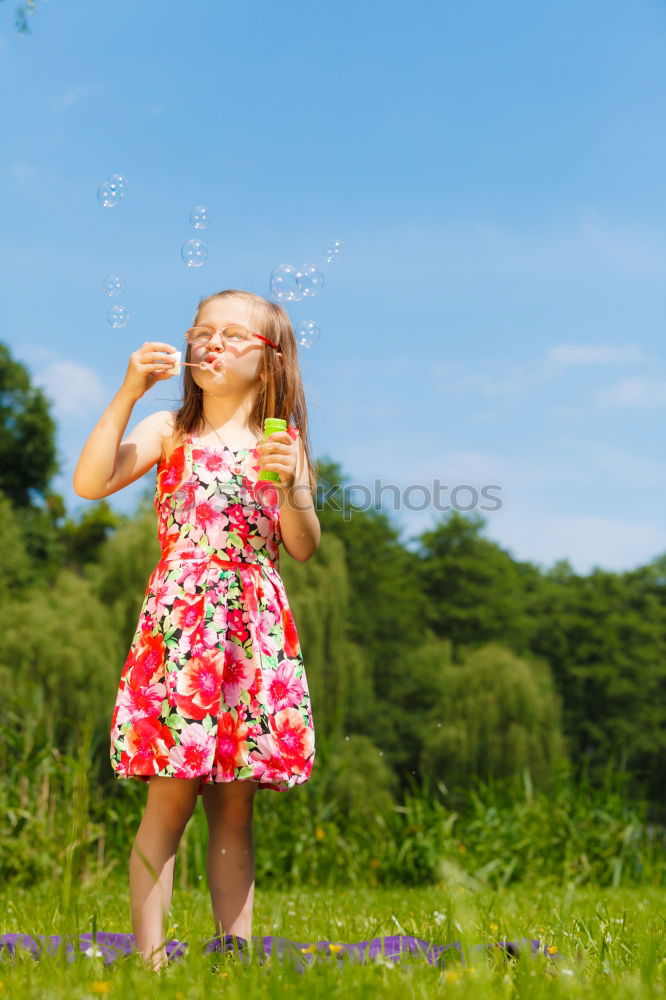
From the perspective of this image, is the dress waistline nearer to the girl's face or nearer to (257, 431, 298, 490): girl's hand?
(257, 431, 298, 490): girl's hand

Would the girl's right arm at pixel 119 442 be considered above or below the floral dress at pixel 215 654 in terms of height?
above

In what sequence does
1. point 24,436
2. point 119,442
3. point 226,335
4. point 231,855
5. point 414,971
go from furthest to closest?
point 24,436 < point 226,335 < point 119,442 < point 231,855 < point 414,971

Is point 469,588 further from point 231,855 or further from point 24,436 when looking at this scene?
point 231,855

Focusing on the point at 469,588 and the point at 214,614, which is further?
the point at 469,588

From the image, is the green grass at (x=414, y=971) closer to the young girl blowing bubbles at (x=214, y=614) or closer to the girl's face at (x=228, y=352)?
the young girl blowing bubbles at (x=214, y=614)

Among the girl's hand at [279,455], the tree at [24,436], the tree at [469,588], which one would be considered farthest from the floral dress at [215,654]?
the tree at [469,588]

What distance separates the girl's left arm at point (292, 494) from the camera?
223cm

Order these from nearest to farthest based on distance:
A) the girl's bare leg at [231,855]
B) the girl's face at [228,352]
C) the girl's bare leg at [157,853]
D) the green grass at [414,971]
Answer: the green grass at [414,971] → the girl's bare leg at [157,853] → the girl's bare leg at [231,855] → the girl's face at [228,352]

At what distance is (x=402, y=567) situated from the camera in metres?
22.4

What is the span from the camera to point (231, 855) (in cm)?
220

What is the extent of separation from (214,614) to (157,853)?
529 mm

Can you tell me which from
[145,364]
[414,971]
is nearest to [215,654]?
[145,364]

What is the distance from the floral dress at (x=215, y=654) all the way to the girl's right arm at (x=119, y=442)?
0.12 metres

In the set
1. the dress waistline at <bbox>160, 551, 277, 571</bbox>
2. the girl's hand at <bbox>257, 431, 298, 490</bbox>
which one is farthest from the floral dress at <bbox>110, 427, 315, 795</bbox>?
the girl's hand at <bbox>257, 431, 298, 490</bbox>
